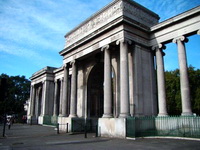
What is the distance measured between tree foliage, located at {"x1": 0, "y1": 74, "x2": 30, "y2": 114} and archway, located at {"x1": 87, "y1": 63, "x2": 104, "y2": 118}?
43.3m

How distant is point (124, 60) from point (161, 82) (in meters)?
4.27

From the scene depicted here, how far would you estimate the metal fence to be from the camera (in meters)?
14.2

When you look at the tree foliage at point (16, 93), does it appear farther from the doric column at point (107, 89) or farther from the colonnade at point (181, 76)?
the colonnade at point (181, 76)

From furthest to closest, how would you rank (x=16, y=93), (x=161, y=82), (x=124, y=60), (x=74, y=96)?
(x=16, y=93) → (x=74, y=96) → (x=161, y=82) → (x=124, y=60)

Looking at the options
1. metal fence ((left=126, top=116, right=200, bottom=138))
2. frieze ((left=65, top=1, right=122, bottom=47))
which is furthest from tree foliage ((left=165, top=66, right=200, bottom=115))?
frieze ((left=65, top=1, right=122, bottom=47))

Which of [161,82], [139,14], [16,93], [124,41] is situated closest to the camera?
[124,41]

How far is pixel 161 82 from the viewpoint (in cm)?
1816

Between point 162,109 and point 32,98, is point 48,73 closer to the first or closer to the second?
point 32,98

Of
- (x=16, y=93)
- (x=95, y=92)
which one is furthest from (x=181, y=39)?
(x=16, y=93)

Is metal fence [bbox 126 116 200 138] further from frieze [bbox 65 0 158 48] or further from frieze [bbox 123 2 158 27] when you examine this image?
frieze [bbox 123 2 158 27]

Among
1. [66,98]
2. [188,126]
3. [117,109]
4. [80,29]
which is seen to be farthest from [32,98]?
[188,126]

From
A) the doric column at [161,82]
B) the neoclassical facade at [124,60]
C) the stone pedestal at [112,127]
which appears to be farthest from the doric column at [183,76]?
the stone pedestal at [112,127]

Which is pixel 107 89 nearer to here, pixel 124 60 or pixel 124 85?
pixel 124 85

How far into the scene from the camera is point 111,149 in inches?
421
